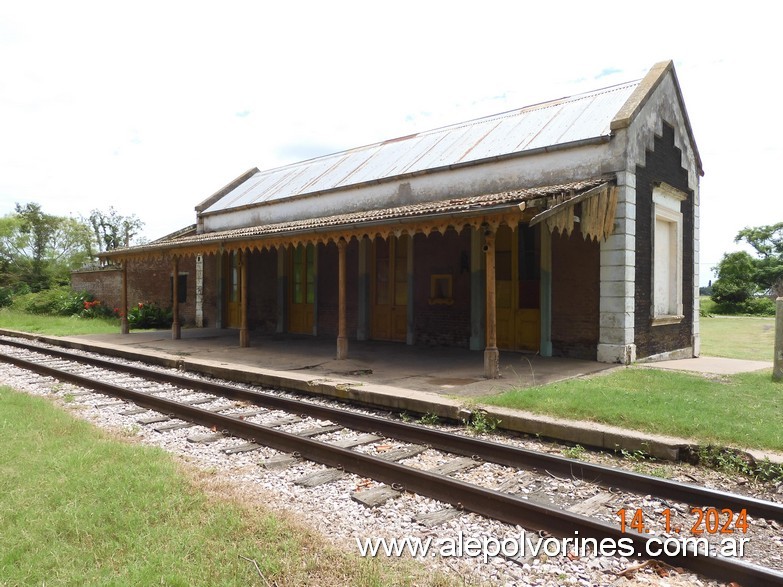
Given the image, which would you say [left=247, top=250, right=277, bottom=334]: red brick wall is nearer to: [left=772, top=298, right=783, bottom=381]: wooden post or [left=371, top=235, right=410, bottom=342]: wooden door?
[left=371, top=235, right=410, bottom=342]: wooden door

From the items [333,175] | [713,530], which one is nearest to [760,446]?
[713,530]

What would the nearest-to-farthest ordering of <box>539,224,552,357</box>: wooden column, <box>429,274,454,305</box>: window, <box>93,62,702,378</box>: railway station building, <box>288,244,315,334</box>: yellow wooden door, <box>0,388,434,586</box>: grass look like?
<box>0,388,434,586</box>: grass → <box>93,62,702,378</box>: railway station building → <box>539,224,552,357</box>: wooden column → <box>429,274,454,305</box>: window → <box>288,244,315,334</box>: yellow wooden door

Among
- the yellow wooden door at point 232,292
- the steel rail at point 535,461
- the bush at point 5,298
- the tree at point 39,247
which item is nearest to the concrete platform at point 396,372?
the steel rail at point 535,461

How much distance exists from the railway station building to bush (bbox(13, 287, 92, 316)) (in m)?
9.20

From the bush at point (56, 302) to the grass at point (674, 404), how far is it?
A: 22.7 meters

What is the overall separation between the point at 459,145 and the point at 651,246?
505 centimetres

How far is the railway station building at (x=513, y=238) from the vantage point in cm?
934

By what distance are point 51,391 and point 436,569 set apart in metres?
7.34

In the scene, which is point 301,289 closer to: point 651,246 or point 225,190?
point 225,190

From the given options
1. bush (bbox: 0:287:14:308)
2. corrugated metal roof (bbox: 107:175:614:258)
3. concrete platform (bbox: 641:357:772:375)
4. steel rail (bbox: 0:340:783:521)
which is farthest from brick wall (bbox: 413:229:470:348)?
bush (bbox: 0:287:14:308)

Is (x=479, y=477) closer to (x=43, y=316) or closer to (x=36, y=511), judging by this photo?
(x=36, y=511)

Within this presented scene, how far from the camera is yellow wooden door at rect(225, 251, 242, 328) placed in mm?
17875

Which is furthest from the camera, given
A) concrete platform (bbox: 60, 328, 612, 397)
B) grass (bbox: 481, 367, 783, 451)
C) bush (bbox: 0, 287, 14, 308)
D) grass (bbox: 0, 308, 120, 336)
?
bush (bbox: 0, 287, 14, 308)

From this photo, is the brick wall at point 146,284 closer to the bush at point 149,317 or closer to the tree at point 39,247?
the bush at point 149,317
